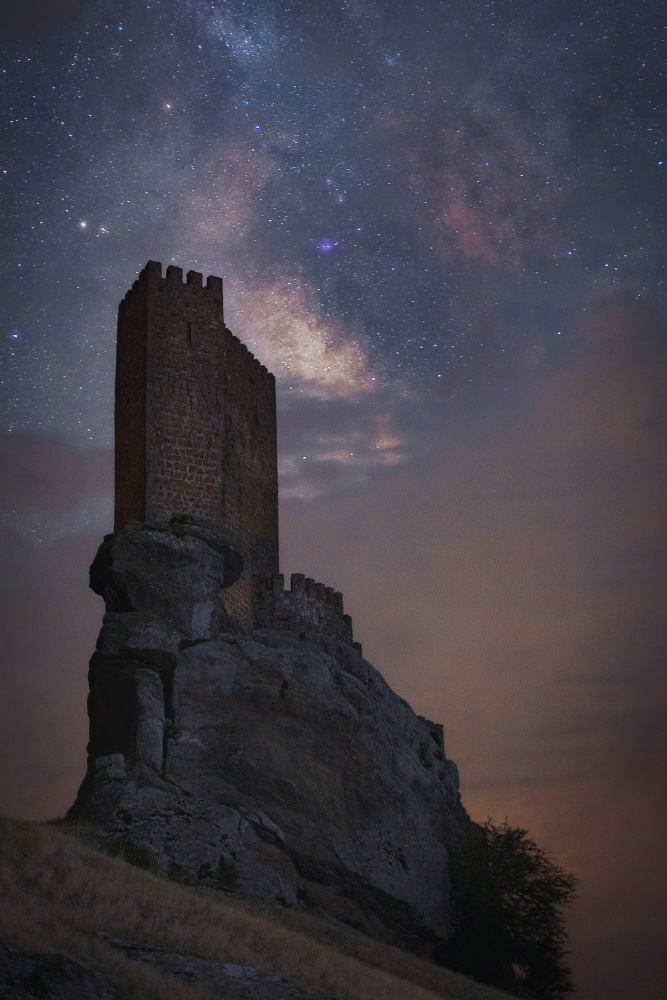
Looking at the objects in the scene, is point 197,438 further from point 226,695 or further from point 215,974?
point 215,974

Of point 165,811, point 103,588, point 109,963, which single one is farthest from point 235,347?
point 109,963

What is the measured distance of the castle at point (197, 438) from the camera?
39625mm

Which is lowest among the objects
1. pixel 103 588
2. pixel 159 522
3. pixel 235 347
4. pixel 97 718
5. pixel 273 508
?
pixel 97 718

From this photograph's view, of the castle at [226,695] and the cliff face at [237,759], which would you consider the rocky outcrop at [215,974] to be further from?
the cliff face at [237,759]

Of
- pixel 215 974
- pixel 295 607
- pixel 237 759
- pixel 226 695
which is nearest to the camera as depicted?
pixel 215 974

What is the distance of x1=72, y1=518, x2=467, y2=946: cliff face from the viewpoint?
31953 millimetres

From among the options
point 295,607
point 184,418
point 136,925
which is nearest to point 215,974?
point 136,925

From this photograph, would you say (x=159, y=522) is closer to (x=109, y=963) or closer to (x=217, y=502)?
(x=217, y=502)

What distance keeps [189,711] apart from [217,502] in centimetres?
803

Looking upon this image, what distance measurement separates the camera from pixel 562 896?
42531mm

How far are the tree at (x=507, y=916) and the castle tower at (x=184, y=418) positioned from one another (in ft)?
42.0

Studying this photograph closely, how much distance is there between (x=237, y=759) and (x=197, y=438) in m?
11.8

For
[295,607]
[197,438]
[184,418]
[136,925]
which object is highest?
[184,418]

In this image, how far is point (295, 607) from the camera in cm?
4281
